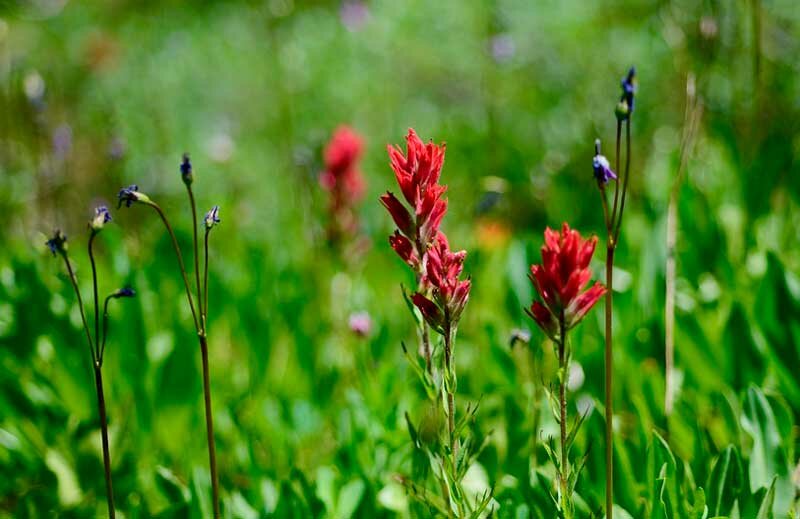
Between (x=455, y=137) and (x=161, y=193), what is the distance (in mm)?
1529

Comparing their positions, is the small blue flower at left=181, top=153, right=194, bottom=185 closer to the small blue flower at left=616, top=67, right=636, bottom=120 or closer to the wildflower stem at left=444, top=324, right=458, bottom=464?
the wildflower stem at left=444, top=324, right=458, bottom=464

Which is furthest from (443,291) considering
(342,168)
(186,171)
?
(342,168)

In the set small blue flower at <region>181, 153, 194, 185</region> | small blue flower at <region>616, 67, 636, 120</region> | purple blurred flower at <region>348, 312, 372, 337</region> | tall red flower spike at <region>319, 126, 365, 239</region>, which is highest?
tall red flower spike at <region>319, 126, 365, 239</region>

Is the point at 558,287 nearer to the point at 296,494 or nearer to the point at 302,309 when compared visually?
the point at 296,494

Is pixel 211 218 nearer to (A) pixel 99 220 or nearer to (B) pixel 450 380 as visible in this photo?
(A) pixel 99 220

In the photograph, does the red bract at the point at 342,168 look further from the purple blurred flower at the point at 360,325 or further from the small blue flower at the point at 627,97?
the small blue flower at the point at 627,97

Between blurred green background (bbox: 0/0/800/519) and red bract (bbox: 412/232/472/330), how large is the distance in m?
0.40

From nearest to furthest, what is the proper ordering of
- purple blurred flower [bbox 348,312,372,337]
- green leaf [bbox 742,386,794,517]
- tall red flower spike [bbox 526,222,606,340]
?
1. tall red flower spike [bbox 526,222,606,340]
2. green leaf [bbox 742,386,794,517]
3. purple blurred flower [bbox 348,312,372,337]

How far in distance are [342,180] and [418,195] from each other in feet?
4.28

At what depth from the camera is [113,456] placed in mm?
1937

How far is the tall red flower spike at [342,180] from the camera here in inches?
95.3

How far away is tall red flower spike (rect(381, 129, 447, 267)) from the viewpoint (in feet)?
3.90

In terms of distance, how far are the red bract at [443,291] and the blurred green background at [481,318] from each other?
40 centimetres

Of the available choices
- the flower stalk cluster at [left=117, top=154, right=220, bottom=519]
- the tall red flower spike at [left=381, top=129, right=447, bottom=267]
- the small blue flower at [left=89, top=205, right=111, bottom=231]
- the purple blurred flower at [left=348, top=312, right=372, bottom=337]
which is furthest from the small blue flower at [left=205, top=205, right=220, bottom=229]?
the purple blurred flower at [left=348, top=312, right=372, bottom=337]
